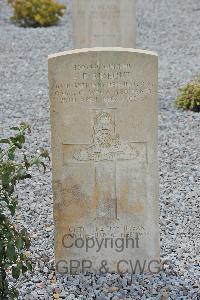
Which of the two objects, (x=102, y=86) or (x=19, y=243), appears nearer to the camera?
(x=19, y=243)

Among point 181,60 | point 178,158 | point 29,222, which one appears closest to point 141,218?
point 29,222

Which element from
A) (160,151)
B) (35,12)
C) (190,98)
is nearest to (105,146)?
(160,151)

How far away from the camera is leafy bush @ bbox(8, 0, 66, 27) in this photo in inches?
522

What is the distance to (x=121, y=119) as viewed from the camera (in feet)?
14.7

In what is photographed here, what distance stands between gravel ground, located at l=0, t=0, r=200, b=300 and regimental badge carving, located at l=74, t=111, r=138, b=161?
0.76 metres

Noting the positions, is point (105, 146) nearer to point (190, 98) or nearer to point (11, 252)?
point (11, 252)

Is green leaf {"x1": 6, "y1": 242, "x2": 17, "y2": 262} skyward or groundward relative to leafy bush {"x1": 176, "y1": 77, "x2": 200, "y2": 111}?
groundward

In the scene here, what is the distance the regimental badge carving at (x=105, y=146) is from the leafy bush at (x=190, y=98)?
12.2ft

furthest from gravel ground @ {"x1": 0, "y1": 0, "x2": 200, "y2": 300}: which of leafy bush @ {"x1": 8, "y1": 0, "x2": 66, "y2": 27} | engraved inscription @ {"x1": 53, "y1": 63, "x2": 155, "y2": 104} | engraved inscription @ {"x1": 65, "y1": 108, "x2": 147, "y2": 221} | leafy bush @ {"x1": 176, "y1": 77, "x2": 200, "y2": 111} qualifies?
engraved inscription @ {"x1": 53, "y1": 63, "x2": 155, "y2": 104}

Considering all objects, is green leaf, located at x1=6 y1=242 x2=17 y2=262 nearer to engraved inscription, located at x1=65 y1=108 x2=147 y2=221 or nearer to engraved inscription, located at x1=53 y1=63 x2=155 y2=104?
engraved inscription, located at x1=65 y1=108 x2=147 y2=221

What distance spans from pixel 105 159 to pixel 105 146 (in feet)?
0.28

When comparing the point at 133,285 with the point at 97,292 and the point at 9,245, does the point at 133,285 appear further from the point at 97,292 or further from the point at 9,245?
the point at 9,245

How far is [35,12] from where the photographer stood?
43.8 feet

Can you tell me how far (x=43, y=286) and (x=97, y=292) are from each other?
324mm
